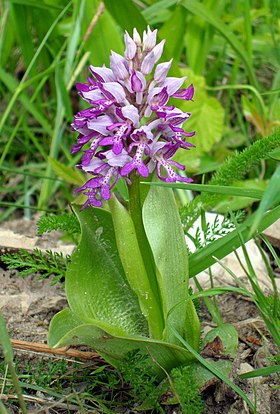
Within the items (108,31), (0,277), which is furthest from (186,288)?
(108,31)

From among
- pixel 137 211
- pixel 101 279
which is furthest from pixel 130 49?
pixel 101 279

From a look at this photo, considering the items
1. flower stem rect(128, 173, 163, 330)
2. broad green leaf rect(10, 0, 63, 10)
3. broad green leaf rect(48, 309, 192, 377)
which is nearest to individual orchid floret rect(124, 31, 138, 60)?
flower stem rect(128, 173, 163, 330)

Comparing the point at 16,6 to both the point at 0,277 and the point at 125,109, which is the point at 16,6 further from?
the point at 125,109

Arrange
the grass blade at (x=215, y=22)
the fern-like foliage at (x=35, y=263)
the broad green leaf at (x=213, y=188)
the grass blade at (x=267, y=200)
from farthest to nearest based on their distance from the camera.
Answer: the grass blade at (x=215, y=22)
the fern-like foliage at (x=35, y=263)
the broad green leaf at (x=213, y=188)
the grass blade at (x=267, y=200)

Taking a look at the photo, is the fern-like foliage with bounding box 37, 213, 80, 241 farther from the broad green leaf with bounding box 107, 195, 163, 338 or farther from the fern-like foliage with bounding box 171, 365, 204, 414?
the fern-like foliage with bounding box 171, 365, 204, 414

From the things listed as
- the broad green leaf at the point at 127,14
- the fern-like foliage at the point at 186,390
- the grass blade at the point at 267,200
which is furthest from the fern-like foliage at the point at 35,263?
the broad green leaf at the point at 127,14

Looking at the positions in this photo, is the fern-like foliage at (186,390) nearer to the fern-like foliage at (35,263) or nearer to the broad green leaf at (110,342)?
the broad green leaf at (110,342)

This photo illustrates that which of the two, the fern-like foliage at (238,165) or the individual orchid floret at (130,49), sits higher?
the individual orchid floret at (130,49)

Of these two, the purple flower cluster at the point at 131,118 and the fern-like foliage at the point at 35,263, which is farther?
the fern-like foliage at the point at 35,263
